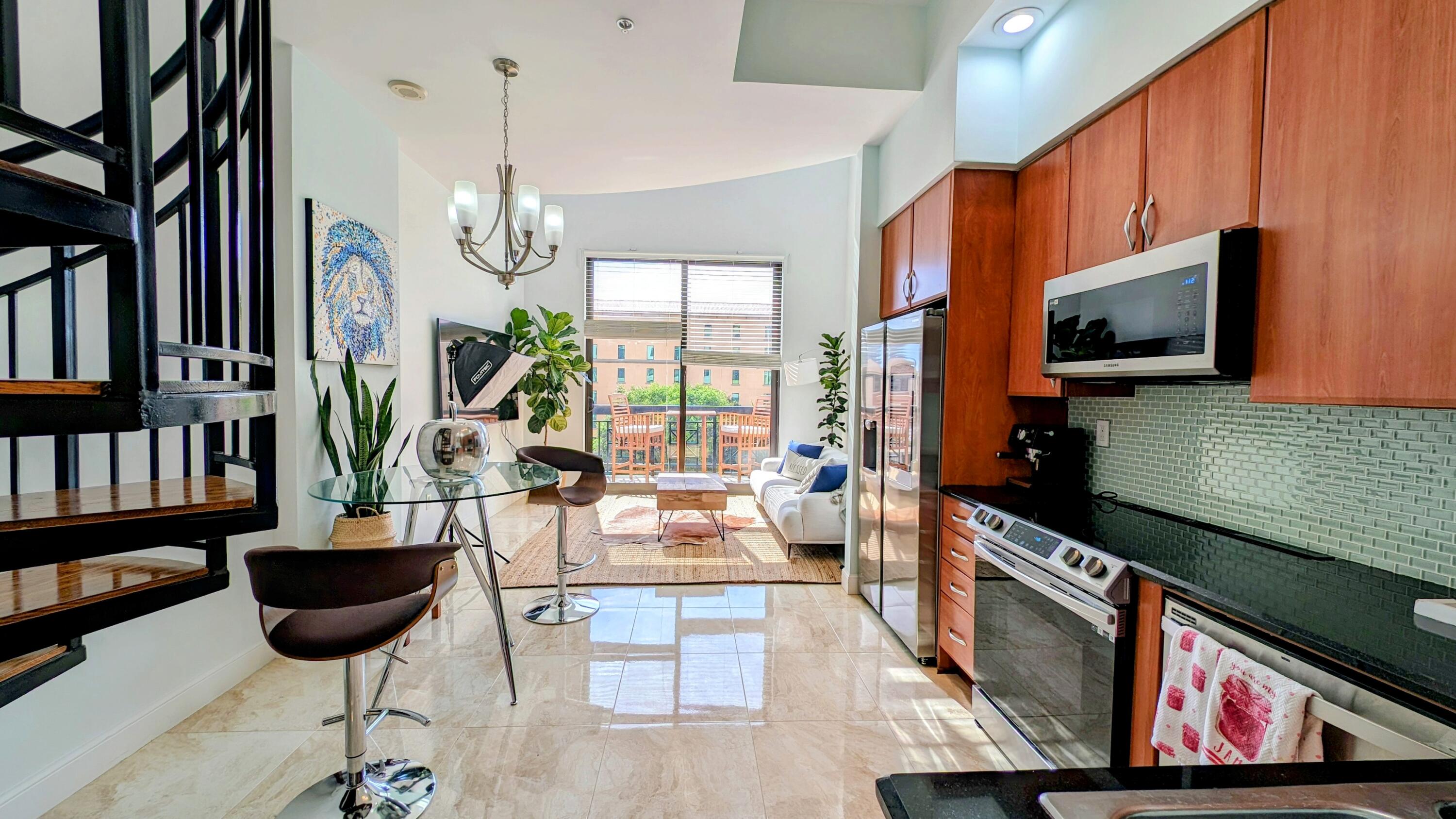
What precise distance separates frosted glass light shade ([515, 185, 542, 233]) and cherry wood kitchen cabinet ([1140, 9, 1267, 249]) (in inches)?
94.9

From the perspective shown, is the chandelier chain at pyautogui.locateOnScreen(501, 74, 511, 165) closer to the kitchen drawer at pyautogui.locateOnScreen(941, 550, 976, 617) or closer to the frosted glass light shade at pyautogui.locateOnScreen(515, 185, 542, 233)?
the frosted glass light shade at pyautogui.locateOnScreen(515, 185, 542, 233)

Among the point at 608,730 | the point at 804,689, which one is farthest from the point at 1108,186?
the point at 608,730

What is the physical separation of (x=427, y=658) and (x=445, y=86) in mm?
2672

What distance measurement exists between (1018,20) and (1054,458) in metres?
1.72

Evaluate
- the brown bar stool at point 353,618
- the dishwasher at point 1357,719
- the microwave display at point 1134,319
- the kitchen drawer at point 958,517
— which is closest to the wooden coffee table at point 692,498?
the kitchen drawer at point 958,517

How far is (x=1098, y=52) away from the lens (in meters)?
1.99

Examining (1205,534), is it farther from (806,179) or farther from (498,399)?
(806,179)

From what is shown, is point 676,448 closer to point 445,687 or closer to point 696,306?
point 696,306

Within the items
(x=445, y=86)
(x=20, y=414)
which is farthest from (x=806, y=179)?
(x=20, y=414)

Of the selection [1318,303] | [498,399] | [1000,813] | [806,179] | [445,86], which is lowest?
[1000,813]

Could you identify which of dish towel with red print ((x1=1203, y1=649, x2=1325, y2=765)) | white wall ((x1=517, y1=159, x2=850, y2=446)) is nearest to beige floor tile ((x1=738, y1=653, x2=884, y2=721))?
dish towel with red print ((x1=1203, y1=649, x2=1325, y2=765))

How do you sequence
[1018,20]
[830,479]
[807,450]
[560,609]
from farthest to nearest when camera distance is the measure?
[807,450] → [830,479] → [560,609] → [1018,20]

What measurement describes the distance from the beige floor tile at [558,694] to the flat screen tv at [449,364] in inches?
99.2

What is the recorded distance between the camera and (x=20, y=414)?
0.81m
